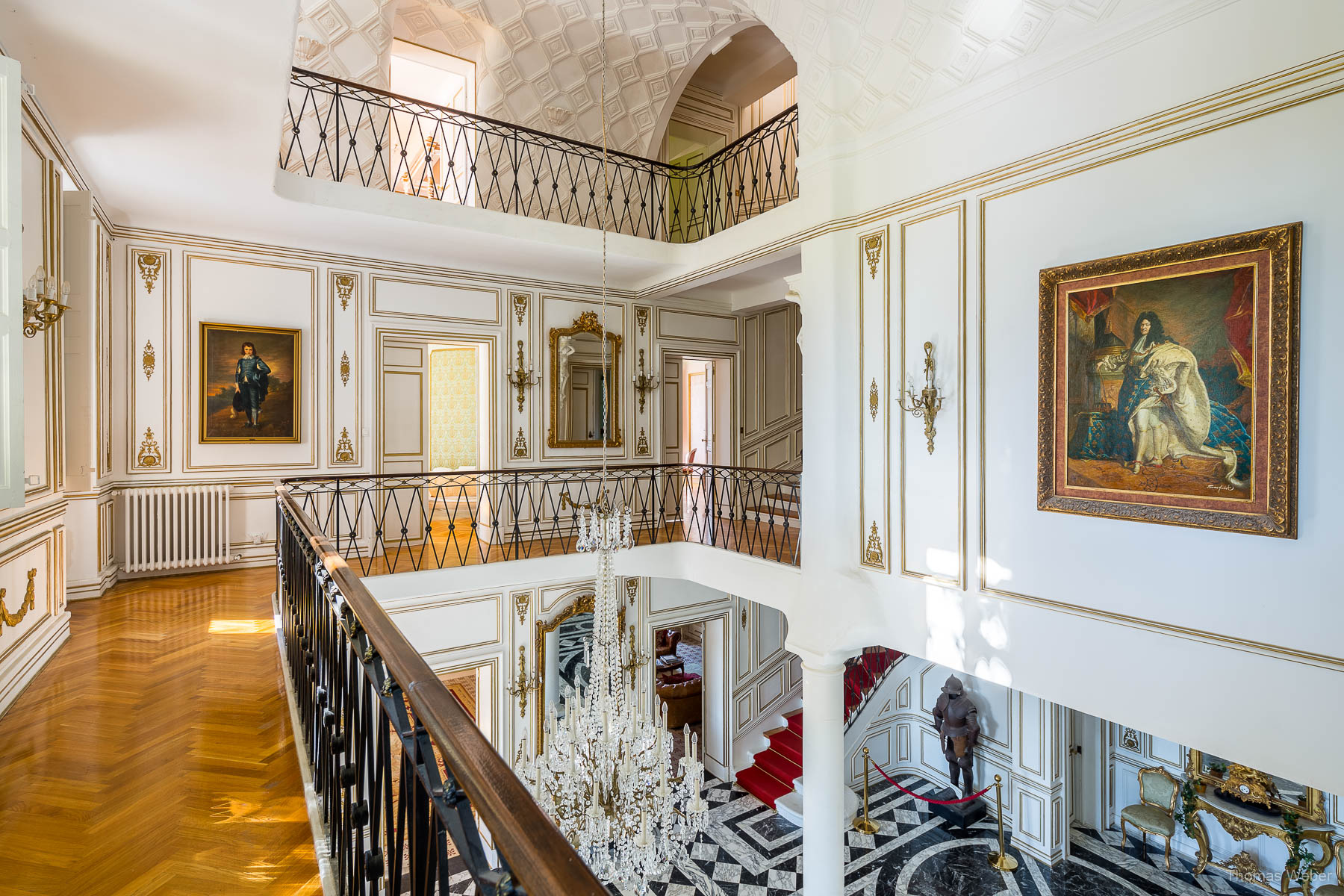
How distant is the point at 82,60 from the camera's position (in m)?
3.29

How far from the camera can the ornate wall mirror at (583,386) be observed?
26.5 ft

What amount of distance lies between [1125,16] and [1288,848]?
764cm

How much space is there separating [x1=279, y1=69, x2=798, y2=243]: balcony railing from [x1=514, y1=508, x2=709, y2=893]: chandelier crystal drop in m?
3.93

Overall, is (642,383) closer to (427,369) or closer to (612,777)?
(427,369)

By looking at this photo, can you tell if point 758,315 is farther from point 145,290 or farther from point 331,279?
point 145,290

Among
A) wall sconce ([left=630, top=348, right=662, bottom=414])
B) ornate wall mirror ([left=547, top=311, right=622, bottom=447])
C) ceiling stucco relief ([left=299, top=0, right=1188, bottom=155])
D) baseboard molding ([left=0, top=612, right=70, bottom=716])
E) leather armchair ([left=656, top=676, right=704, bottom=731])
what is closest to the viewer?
baseboard molding ([left=0, top=612, right=70, bottom=716])

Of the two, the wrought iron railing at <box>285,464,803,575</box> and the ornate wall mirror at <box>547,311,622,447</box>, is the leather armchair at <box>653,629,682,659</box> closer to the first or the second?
the wrought iron railing at <box>285,464,803,575</box>

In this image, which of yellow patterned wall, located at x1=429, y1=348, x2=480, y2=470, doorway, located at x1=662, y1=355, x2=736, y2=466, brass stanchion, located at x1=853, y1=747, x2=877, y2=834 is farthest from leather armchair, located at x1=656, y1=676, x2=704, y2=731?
yellow patterned wall, located at x1=429, y1=348, x2=480, y2=470

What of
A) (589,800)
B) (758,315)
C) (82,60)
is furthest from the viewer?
(758,315)

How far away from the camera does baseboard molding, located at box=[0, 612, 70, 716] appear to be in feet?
9.70

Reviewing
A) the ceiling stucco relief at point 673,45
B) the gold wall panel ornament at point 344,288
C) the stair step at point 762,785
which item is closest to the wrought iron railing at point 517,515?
the gold wall panel ornament at point 344,288

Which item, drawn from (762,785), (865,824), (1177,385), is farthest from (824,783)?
(1177,385)

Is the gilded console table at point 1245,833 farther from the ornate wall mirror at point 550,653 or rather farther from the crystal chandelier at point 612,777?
the ornate wall mirror at point 550,653

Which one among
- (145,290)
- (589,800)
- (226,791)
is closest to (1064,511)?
(589,800)
